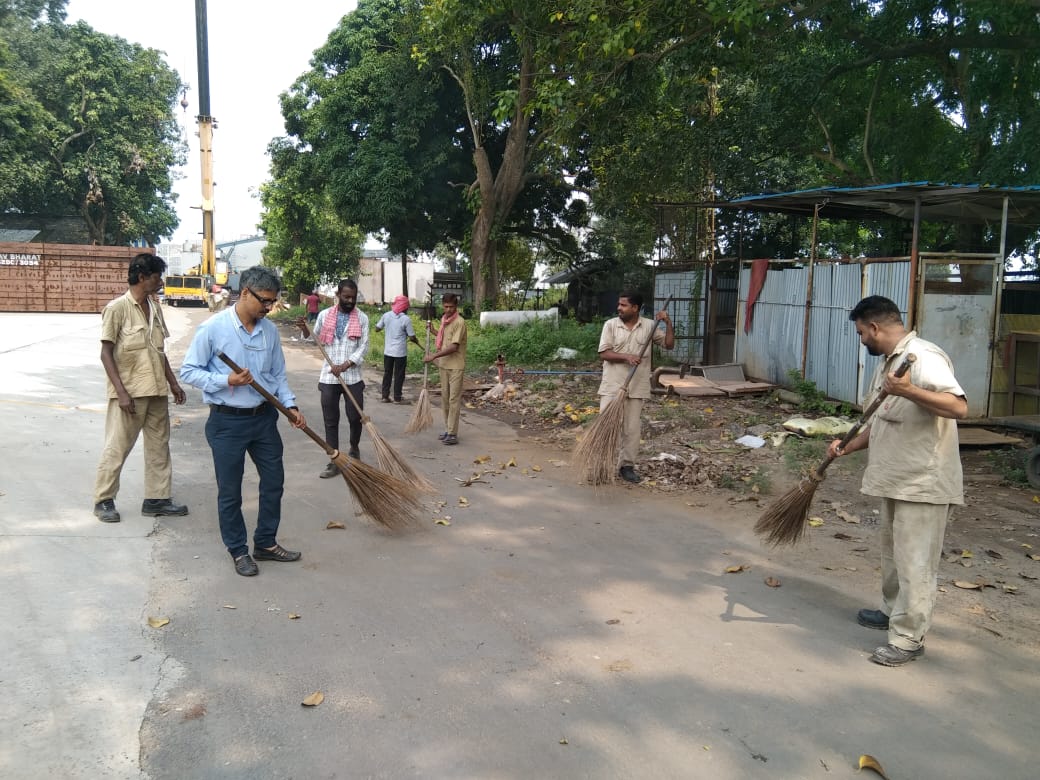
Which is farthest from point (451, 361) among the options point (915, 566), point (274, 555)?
point (915, 566)

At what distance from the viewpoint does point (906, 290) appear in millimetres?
9609

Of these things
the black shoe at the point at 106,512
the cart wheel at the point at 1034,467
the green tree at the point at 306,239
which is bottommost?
the black shoe at the point at 106,512

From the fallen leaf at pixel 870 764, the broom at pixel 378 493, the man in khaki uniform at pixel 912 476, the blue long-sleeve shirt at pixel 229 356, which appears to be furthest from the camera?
the broom at pixel 378 493

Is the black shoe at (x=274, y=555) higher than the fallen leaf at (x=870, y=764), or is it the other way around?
the black shoe at (x=274, y=555)

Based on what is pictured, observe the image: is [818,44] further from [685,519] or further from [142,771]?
[142,771]

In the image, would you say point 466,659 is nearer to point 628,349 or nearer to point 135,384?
point 135,384

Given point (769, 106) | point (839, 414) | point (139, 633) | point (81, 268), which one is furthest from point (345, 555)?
point (81, 268)

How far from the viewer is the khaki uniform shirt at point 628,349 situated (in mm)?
7113

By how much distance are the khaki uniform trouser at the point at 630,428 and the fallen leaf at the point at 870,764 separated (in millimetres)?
4286

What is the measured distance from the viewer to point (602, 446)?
7086 mm

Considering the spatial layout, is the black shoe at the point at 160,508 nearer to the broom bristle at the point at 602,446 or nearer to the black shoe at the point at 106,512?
the black shoe at the point at 106,512

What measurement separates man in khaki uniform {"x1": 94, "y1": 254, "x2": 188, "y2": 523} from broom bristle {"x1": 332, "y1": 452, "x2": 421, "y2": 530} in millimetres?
1382

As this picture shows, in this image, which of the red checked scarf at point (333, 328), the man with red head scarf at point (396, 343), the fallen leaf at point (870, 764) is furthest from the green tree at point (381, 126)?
the fallen leaf at point (870, 764)

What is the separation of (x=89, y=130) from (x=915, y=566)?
42.0m
